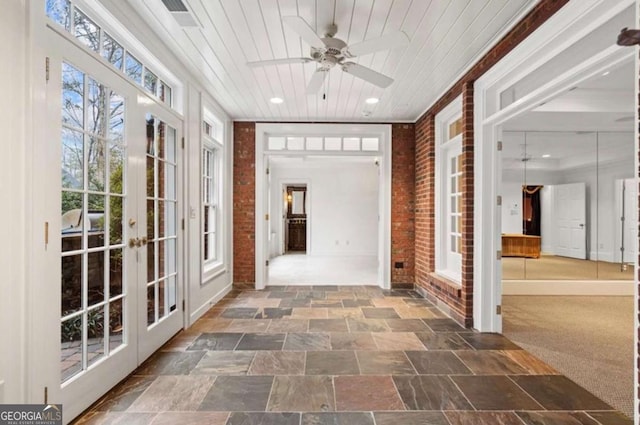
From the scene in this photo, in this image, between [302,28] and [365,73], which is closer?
[302,28]

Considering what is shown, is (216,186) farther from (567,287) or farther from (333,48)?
(567,287)

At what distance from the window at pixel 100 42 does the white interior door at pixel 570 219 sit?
6503 mm

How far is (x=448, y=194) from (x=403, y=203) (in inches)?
35.6

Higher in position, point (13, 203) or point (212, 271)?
point (13, 203)

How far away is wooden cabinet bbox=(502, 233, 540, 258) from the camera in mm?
5383

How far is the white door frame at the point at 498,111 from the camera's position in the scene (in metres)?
2.03

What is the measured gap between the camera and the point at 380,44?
220 centimetres

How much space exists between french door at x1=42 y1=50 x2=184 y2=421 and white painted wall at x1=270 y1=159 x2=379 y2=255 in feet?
20.8

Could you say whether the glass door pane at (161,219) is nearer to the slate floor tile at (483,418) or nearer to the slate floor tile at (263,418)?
the slate floor tile at (263,418)

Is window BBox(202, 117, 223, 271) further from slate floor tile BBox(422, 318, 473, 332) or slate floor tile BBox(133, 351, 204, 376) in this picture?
slate floor tile BBox(422, 318, 473, 332)

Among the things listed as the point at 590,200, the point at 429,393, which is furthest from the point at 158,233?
the point at 590,200

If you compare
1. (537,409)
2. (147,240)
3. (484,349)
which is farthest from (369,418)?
(147,240)

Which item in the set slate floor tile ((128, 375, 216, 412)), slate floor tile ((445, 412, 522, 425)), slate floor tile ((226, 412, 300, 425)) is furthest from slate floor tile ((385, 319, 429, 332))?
slate floor tile ((128, 375, 216, 412))

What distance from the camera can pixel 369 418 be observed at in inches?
72.4
